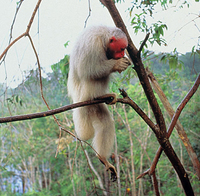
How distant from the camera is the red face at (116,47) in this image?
1709mm

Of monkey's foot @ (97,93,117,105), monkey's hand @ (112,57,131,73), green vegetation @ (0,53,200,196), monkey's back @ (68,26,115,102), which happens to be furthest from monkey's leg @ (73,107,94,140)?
green vegetation @ (0,53,200,196)

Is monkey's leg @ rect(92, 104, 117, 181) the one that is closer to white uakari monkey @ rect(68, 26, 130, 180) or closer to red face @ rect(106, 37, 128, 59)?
white uakari monkey @ rect(68, 26, 130, 180)

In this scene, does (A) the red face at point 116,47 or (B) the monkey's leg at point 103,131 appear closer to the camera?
(A) the red face at point 116,47

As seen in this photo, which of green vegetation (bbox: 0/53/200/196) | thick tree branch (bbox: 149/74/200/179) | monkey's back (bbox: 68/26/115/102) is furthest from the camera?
green vegetation (bbox: 0/53/200/196)

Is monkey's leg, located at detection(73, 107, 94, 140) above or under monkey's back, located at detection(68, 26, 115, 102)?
under

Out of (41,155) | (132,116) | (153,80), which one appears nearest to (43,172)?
(41,155)

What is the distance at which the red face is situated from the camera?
1.71 m

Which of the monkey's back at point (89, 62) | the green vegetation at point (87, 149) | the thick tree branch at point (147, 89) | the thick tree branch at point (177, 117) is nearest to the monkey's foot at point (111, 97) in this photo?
the monkey's back at point (89, 62)

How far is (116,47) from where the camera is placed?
1.72 meters

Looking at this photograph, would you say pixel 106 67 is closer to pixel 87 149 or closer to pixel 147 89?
pixel 147 89

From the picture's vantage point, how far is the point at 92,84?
182 centimetres

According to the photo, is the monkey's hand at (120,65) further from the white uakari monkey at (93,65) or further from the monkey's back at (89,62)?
the monkey's back at (89,62)

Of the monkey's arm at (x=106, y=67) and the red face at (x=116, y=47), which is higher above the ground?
the red face at (x=116, y=47)

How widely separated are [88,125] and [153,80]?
934 mm
